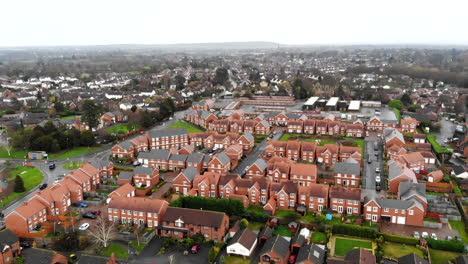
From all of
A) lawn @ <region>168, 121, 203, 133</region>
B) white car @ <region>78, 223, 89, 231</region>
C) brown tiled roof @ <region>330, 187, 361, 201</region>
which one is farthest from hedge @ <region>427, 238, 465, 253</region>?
lawn @ <region>168, 121, 203, 133</region>

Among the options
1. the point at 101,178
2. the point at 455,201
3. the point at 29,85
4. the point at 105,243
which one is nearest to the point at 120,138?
the point at 101,178

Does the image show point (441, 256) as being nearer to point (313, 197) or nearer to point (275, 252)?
point (313, 197)

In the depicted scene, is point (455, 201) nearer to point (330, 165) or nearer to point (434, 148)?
point (330, 165)

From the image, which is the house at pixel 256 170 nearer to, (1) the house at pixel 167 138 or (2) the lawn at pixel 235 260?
(2) the lawn at pixel 235 260

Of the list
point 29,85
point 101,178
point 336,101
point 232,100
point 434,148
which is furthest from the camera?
point 29,85

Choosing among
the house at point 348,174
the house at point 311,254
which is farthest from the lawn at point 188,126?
the house at point 311,254
